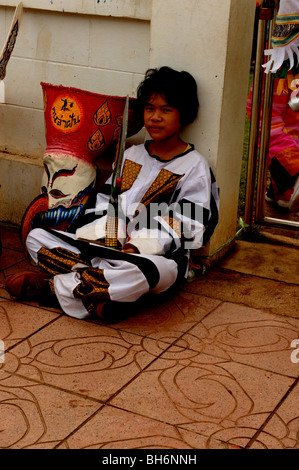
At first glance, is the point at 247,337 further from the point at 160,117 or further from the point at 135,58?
the point at 135,58

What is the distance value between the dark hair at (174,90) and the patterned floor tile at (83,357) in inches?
44.8

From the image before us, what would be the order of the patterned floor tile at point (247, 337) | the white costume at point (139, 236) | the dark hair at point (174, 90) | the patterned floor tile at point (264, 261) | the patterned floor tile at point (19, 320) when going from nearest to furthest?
the patterned floor tile at point (247, 337) → the patterned floor tile at point (19, 320) → the white costume at point (139, 236) → the dark hair at point (174, 90) → the patterned floor tile at point (264, 261)

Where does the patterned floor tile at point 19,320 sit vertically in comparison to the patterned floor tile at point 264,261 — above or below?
below

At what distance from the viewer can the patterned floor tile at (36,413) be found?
2109 mm

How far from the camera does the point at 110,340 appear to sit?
2.79m

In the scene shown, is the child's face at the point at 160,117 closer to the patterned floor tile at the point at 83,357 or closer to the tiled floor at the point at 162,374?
the tiled floor at the point at 162,374

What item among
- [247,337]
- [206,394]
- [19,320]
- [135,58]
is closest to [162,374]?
[206,394]

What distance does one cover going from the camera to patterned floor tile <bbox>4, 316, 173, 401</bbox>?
2.47 metres

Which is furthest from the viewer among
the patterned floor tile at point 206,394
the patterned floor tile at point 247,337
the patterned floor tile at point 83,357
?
the patterned floor tile at point 247,337

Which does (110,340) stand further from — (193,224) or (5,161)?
(5,161)

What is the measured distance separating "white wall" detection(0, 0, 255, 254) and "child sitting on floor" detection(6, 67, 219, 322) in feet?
0.38

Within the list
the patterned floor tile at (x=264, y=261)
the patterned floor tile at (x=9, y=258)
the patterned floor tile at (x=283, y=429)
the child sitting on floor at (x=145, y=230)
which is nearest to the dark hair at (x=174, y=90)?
the child sitting on floor at (x=145, y=230)

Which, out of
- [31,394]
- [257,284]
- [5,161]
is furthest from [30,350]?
[5,161]

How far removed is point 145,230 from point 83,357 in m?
0.73
